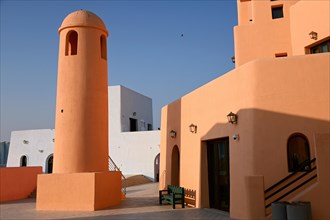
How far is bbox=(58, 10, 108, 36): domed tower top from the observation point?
47.0 feet

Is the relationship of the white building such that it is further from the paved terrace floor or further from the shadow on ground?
the shadow on ground

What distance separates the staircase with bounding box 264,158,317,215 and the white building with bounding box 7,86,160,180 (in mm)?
19062

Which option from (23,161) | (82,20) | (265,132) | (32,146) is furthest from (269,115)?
(23,161)

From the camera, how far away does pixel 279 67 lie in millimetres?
9578

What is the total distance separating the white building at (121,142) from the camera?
28.2 meters

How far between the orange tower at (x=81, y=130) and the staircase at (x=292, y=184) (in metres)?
6.29

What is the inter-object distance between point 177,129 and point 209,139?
3219mm

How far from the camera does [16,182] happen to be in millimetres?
18266

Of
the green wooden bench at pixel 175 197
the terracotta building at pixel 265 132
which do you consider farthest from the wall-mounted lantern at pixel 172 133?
the green wooden bench at pixel 175 197

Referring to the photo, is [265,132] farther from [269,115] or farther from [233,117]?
[233,117]

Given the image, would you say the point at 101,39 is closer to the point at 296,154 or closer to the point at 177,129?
the point at 177,129

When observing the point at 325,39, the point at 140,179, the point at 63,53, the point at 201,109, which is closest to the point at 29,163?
the point at 140,179

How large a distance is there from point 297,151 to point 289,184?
102 cm

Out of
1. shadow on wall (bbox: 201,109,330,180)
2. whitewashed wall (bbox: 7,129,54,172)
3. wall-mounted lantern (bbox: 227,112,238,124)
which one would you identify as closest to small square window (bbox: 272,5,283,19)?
wall-mounted lantern (bbox: 227,112,238,124)
